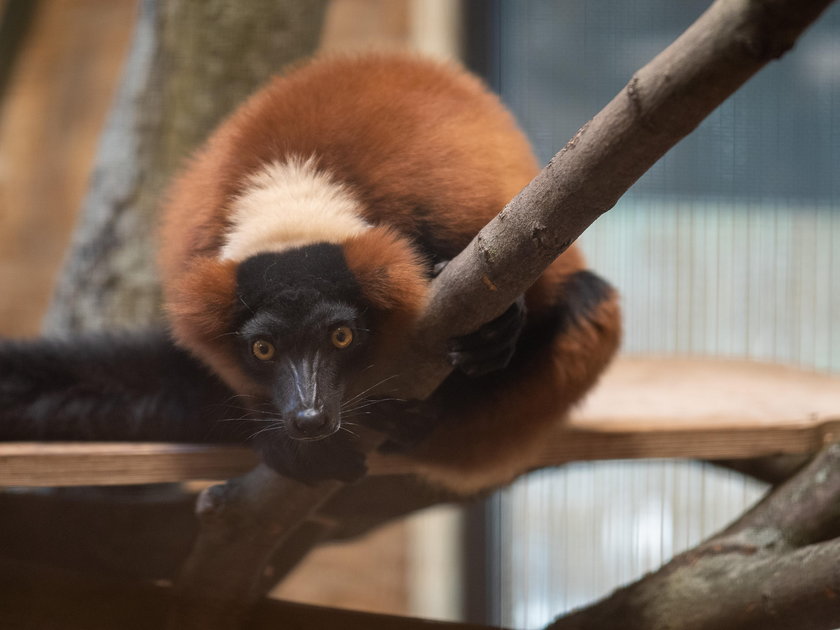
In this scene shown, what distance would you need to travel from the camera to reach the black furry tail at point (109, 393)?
1.71 metres

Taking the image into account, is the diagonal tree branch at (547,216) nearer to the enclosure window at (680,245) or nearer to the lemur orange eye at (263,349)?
the lemur orange eye at (263,349)

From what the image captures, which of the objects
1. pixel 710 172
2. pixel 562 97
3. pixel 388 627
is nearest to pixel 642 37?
pixel 562 97

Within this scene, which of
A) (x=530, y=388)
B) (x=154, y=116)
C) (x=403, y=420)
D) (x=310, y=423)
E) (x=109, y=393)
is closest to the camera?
(x=310, y=423)

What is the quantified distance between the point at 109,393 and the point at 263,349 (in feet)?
1.88

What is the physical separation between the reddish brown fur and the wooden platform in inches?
6.9

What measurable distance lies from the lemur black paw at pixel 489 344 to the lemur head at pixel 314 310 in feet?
0.30

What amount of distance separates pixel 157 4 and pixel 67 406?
1403mm

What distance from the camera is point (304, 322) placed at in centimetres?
131

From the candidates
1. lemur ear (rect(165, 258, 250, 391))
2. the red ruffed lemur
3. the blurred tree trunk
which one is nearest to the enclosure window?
the blurred tree trunk

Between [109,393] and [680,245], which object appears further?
[680,245]

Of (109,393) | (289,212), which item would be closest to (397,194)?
(289,212)

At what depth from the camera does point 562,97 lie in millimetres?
2830

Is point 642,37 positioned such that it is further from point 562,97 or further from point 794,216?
point 794,216

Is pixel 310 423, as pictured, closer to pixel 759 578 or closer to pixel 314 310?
pixel 314 310
